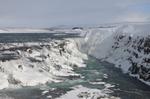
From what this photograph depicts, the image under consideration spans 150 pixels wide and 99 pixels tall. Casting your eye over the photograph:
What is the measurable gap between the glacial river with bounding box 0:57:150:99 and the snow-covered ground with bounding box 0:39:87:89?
7.19 feet

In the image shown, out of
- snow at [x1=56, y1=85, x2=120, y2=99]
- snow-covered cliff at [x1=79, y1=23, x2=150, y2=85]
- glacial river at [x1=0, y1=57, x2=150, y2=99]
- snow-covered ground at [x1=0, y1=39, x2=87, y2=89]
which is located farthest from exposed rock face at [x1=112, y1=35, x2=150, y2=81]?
snow at [x1=56, y1=85, x2=120, y2=99]

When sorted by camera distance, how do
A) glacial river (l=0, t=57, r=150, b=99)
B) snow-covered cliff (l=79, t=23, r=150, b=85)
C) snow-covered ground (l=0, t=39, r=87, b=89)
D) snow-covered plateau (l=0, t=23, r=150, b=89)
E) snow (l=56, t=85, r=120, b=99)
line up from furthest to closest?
snow-covered cliff (l=79, t=23, r=150, b=85) → snow-covered plateau (l=0, t=23, r=150, b=89) → snow-covered ground (l=0, t=39, r=87, b=89) → glacial river (l=0, t=57, r=150, b=99) → snow (l=56, t=85, r=120, b=99)

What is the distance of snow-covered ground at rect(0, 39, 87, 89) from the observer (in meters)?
47.3

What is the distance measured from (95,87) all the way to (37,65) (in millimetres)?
12895

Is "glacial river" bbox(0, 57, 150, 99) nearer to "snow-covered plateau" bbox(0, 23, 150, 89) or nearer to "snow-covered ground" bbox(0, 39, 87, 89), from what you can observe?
"snow-covered plateau" bbox(0, 23, 150, 89)

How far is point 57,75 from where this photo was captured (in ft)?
179

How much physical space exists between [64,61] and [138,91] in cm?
2339

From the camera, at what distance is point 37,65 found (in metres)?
55.4

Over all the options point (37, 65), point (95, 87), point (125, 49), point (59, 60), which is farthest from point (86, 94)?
point (125, 49)

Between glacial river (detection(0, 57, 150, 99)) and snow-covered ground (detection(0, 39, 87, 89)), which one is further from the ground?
snow-covered ground (detection(0, 39, 87, 89))

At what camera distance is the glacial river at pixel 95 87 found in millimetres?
41156

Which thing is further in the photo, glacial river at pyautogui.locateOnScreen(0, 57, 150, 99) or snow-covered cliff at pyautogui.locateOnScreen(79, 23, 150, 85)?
snow-covered cliff at pyautogui.locateOnScreen(79, 23, 150, 85)

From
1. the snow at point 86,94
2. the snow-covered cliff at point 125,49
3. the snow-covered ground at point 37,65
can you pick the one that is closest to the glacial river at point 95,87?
the snow at point 86,94

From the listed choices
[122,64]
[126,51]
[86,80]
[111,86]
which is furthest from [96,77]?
[126,51]
